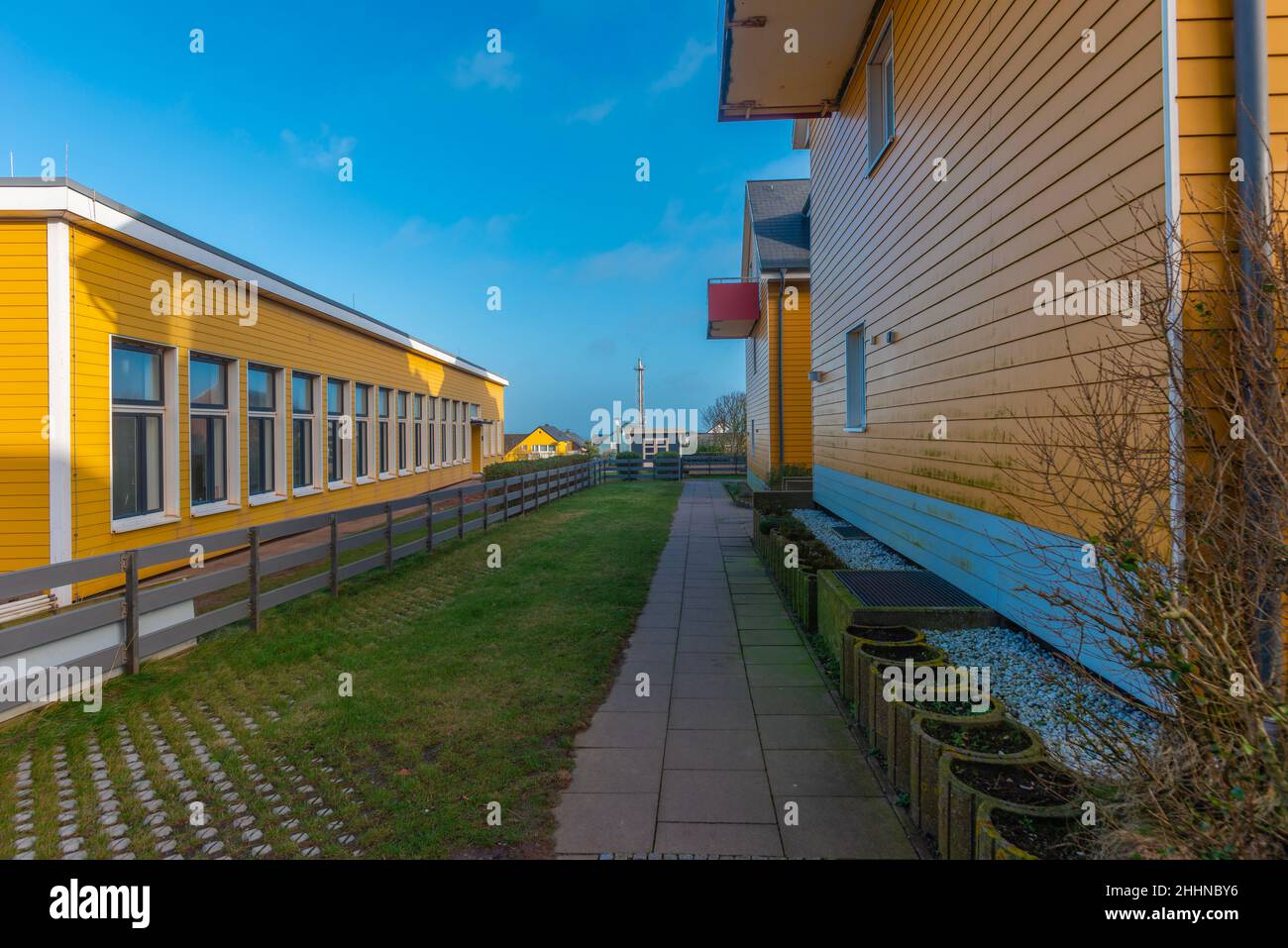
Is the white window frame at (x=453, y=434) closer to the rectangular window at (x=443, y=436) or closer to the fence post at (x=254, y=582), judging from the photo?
the rectangular window at (x=443, y=436)

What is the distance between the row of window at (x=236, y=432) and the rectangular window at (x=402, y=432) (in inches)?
1.1

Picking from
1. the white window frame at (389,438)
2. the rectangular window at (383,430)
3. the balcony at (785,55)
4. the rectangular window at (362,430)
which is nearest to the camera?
the balcony at (785,55)

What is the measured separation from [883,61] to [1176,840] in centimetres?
875

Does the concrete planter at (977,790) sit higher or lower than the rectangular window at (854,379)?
lower

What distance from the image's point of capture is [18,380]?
7.03 meters

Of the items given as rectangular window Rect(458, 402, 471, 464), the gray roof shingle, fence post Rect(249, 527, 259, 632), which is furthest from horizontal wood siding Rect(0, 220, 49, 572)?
rectangular window Rect(458, 402, 471, 464)

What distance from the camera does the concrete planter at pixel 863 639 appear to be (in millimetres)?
3834

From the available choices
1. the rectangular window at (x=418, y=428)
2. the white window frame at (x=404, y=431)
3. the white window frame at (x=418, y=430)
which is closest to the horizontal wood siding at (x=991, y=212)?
the white window frame at (x=404, y=431)

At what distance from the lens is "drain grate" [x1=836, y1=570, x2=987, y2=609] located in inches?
187

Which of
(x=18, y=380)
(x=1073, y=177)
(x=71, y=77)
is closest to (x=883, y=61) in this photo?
(x=1073, y=177)

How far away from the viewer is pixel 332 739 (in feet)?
12.1

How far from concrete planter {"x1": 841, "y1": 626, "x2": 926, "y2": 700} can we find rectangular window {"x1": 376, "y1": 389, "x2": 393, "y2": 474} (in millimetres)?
14750

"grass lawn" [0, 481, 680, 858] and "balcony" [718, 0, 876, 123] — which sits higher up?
"balcony" [718, 0, 876, 123]

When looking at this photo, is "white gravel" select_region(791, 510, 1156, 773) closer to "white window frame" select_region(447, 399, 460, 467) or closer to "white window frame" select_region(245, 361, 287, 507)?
"white window frame" select_region(245, 361, 287, 507)
